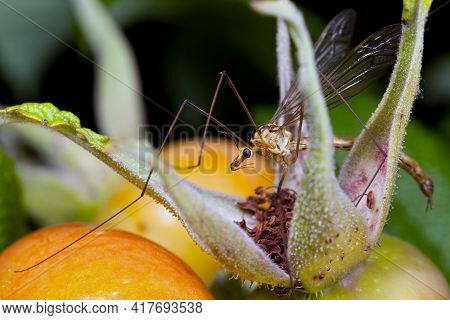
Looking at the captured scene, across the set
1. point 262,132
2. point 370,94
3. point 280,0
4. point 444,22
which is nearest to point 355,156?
point 280,0

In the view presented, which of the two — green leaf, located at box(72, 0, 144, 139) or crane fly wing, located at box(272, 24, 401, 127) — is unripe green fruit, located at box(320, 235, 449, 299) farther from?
green leaf, located at box(72, 0, 144, 139)

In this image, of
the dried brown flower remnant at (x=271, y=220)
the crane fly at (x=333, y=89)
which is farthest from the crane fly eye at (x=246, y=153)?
the dried brown flower remnant at (x=271, y=220)

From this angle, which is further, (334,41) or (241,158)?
(334,41)

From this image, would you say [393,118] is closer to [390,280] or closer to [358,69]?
[390,280]

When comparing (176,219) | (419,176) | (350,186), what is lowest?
(176,219)

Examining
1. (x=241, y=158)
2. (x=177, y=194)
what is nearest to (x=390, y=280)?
(x=177, y=194)

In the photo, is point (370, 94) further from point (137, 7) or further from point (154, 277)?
point (154, 277)
